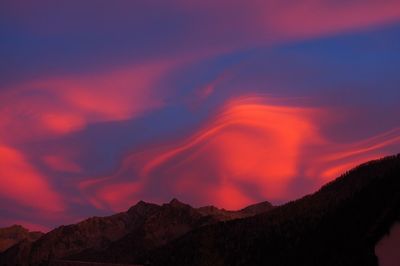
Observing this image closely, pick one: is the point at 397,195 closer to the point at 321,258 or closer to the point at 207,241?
the point at 207,241

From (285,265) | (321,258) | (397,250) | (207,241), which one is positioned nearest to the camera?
(397,250)

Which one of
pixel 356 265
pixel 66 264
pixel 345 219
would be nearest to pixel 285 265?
pixel 345 219

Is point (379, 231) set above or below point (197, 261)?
below

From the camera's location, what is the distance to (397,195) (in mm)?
62875

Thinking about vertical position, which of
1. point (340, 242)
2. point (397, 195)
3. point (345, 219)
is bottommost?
point (397, 195)

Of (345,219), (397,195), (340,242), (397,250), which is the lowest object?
(397,250)

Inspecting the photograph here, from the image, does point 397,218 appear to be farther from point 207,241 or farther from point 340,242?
point 340,242

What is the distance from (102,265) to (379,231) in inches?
2281

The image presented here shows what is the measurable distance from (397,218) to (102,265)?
59.4 m

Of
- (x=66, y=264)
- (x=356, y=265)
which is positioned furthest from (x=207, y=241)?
(x=66, y=264)

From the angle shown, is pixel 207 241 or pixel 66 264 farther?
pixel 66 264

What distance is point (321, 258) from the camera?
123500 millimetres

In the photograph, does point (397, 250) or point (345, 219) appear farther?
point (345, 219)

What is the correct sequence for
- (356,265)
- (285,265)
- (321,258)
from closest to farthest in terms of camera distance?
(356,265), (321,258), (285,265)
